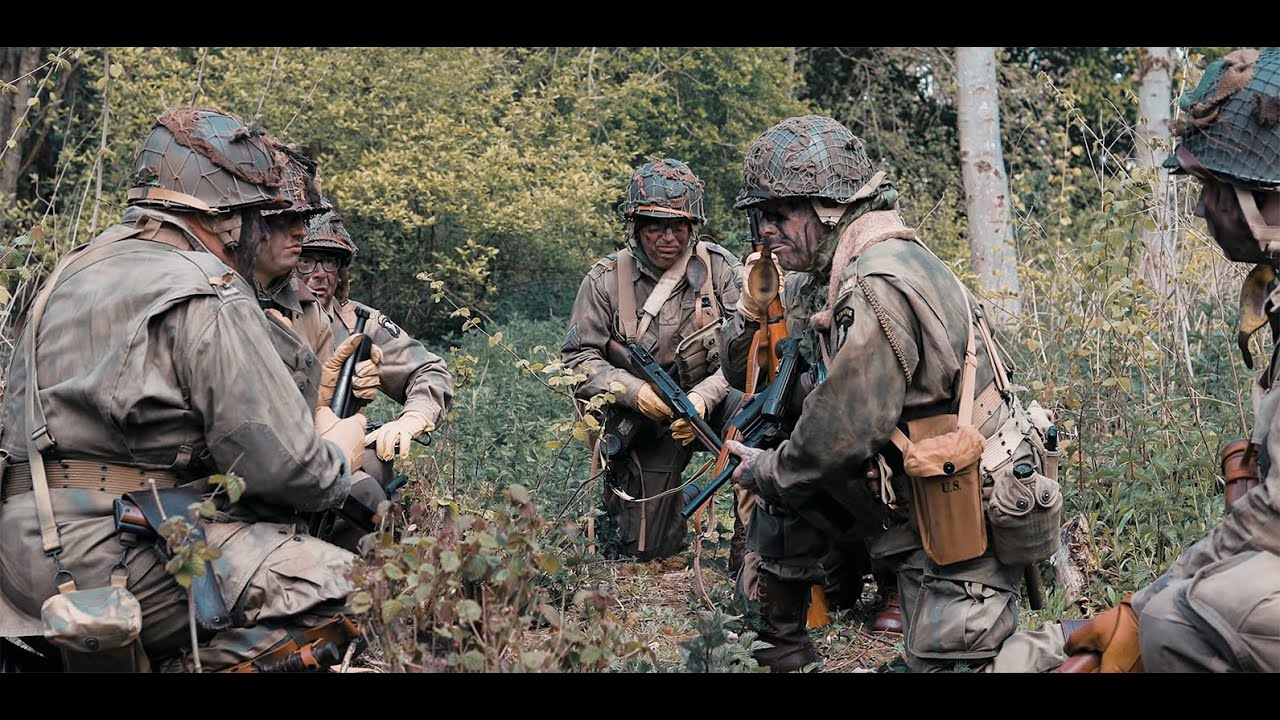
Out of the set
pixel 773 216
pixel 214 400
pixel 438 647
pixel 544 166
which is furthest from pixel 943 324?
pixel 544 166

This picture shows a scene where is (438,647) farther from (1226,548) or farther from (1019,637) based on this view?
(1226,548)

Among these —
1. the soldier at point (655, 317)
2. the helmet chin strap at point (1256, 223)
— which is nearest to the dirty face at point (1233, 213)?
the helmet chin strap at point (1256, 223)

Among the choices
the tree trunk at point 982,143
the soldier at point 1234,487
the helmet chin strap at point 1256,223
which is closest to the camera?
the soldier at point 1234,487

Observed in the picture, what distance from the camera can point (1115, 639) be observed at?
398cm

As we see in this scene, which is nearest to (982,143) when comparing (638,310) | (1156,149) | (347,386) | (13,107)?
(1156,149)

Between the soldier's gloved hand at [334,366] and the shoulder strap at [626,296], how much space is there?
6.45 feet

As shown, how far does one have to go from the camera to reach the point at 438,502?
5445mm

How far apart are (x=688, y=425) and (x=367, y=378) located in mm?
1904

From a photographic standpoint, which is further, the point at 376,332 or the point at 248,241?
the point at 376,332

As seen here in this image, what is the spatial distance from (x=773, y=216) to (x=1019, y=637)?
1827mm

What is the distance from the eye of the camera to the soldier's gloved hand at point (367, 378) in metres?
5.93

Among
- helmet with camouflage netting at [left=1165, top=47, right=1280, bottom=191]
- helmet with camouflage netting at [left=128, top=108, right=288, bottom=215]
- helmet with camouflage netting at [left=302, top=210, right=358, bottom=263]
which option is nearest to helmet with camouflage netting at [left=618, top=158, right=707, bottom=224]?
helmet with camouflage netting at [left=302, top=210, right=358, bottom=263]

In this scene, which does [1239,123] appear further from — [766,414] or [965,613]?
[766,414]

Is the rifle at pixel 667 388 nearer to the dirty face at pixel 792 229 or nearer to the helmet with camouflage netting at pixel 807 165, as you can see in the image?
the dirty face at pixel 792 229
